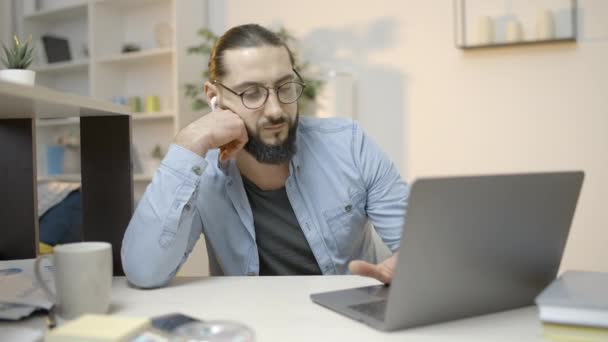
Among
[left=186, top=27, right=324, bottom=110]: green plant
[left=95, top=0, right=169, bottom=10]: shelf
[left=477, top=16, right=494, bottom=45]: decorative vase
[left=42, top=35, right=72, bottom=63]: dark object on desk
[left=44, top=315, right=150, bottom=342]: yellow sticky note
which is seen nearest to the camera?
[left=44, top=315, right=150, bottom=342]: yellow sticky note

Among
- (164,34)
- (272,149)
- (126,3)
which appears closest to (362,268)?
(272,149)

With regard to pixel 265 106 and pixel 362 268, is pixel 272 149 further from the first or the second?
pixel 362 268

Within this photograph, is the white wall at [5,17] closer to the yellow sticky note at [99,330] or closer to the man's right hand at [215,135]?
the man's right hand at [215,135]

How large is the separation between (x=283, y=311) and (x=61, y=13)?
3676mm

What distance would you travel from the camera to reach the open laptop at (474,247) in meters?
0.62

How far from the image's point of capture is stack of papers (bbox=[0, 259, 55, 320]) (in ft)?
2.55

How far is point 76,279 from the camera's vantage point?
2.48 feet

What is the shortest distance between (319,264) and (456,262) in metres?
0.66

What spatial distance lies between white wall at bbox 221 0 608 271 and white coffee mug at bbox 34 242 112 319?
2.20 metres

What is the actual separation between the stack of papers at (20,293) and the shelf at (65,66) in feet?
9.22

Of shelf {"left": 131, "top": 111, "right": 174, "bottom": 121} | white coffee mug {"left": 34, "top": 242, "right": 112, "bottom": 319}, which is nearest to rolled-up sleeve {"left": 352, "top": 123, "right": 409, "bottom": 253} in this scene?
white coffee mug {"left": 34, "top": 242, "right": 112, "bottom": 319}

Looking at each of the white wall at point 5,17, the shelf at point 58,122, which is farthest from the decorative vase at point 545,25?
the white wall at point 5,17

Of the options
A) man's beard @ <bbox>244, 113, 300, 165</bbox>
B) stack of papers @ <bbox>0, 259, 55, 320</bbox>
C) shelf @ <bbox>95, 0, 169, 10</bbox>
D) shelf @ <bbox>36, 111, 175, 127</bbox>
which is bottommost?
stack of papers @ <bbox>0, 259, 55, 320</bbox>

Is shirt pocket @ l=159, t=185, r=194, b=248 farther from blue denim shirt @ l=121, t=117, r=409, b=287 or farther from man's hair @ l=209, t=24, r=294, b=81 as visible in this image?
man's hair @ l=209, t=24, r=294, b=81
